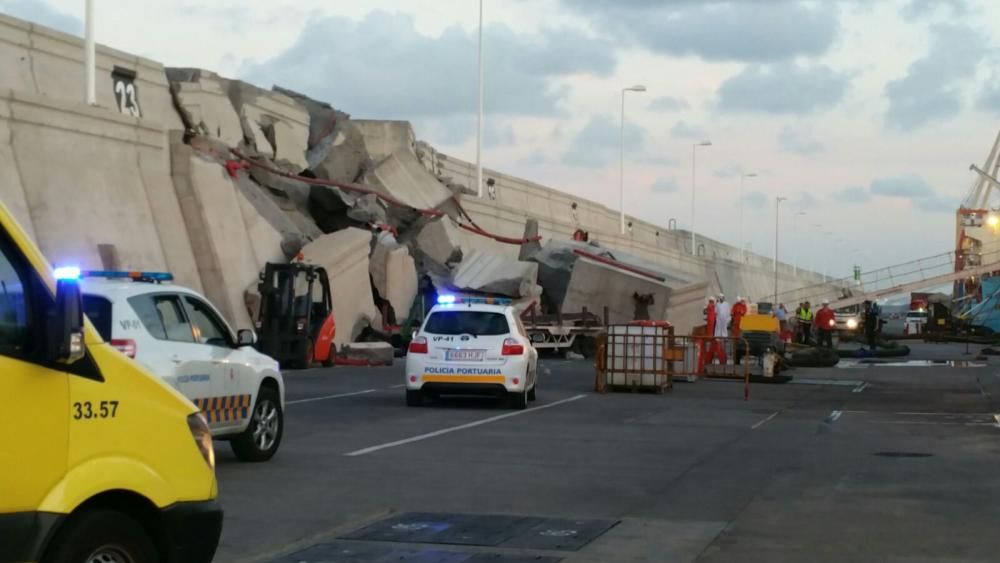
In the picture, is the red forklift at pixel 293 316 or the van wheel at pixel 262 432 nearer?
the van wheel at pixel 262 432

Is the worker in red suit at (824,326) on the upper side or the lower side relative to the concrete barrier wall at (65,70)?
lower

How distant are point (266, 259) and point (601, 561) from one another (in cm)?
2793

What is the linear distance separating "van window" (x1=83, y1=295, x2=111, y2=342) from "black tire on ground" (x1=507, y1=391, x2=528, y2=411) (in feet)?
32.9

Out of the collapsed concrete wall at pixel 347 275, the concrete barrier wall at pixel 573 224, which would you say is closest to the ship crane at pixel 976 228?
the concrete barrier wall at pixel 573 224

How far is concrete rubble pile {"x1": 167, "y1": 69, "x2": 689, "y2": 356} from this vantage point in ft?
121

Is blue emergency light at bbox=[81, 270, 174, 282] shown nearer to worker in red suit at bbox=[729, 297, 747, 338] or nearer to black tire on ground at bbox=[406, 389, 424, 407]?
black tire on ground at bbox=[406, 389, 424, 407]

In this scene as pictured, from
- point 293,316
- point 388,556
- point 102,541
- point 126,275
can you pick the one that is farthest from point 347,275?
point 102,541

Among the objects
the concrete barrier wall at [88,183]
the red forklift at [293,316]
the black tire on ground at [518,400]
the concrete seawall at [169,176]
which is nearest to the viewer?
the black tire on ground at [518,400]

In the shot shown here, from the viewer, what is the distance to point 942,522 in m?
11.0

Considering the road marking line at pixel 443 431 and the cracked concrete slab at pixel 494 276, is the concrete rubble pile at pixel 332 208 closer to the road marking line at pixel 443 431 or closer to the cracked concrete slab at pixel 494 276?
the cracked concrete slab at pixel 494 276

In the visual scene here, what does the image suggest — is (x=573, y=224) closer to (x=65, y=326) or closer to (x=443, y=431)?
(x=443, y=431)

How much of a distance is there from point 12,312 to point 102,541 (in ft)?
3.34

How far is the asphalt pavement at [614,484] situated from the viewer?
989 cm

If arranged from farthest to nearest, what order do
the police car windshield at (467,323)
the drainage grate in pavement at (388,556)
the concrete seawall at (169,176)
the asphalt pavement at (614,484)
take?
the concrete seawall at (169,176)
the police car windshield at (467,323)
the asphalt pavement at (614,484)
the drainage grate in pavement at (388,556)
